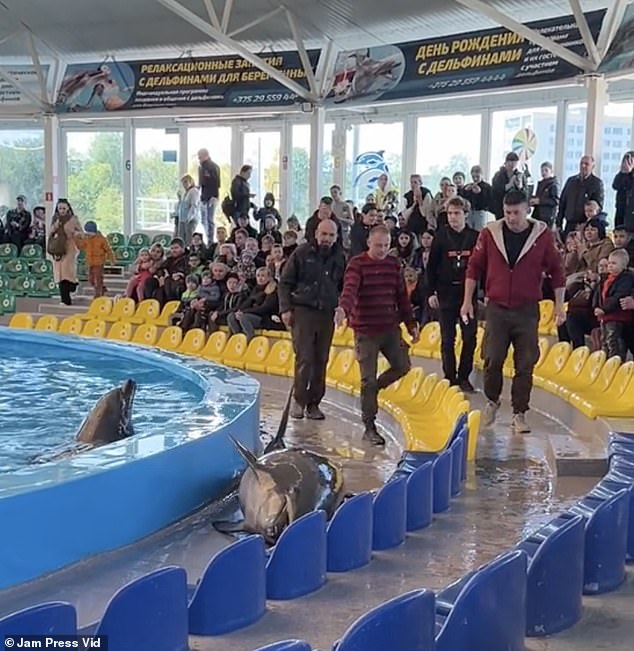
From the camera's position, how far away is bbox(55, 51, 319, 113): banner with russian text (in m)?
16.2

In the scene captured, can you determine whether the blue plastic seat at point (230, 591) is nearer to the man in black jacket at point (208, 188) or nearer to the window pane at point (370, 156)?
the man in black jacket at point (208, 188)

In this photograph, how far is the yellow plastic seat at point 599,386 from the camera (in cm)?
663

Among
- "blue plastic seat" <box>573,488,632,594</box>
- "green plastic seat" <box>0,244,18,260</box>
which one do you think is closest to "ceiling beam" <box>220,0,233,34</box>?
"green plastic seat" <box>0,244,18,260</box>

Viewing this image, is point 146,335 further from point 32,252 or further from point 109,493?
point 109,493

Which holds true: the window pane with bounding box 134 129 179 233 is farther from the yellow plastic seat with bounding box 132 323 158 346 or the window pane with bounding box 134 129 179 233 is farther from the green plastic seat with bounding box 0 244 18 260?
the yellow plastic seat with bounding box 132 323 158 346

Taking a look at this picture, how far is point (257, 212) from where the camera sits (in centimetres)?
1582

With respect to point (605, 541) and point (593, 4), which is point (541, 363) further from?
point (593, 4)

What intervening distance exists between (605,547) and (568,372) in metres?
4.24

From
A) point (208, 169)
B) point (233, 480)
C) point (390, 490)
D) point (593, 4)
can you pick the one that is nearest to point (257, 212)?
point (208, 169)

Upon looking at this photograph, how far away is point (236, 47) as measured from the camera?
1421 centimetres

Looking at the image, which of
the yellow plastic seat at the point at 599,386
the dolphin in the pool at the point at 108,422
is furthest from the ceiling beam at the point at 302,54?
the dolphin in the pool at the point at 108,422

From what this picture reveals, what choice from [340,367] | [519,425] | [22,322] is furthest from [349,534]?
[22,322]

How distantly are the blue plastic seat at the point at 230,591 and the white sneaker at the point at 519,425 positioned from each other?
12.1 feet

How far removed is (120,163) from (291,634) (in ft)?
61.2
